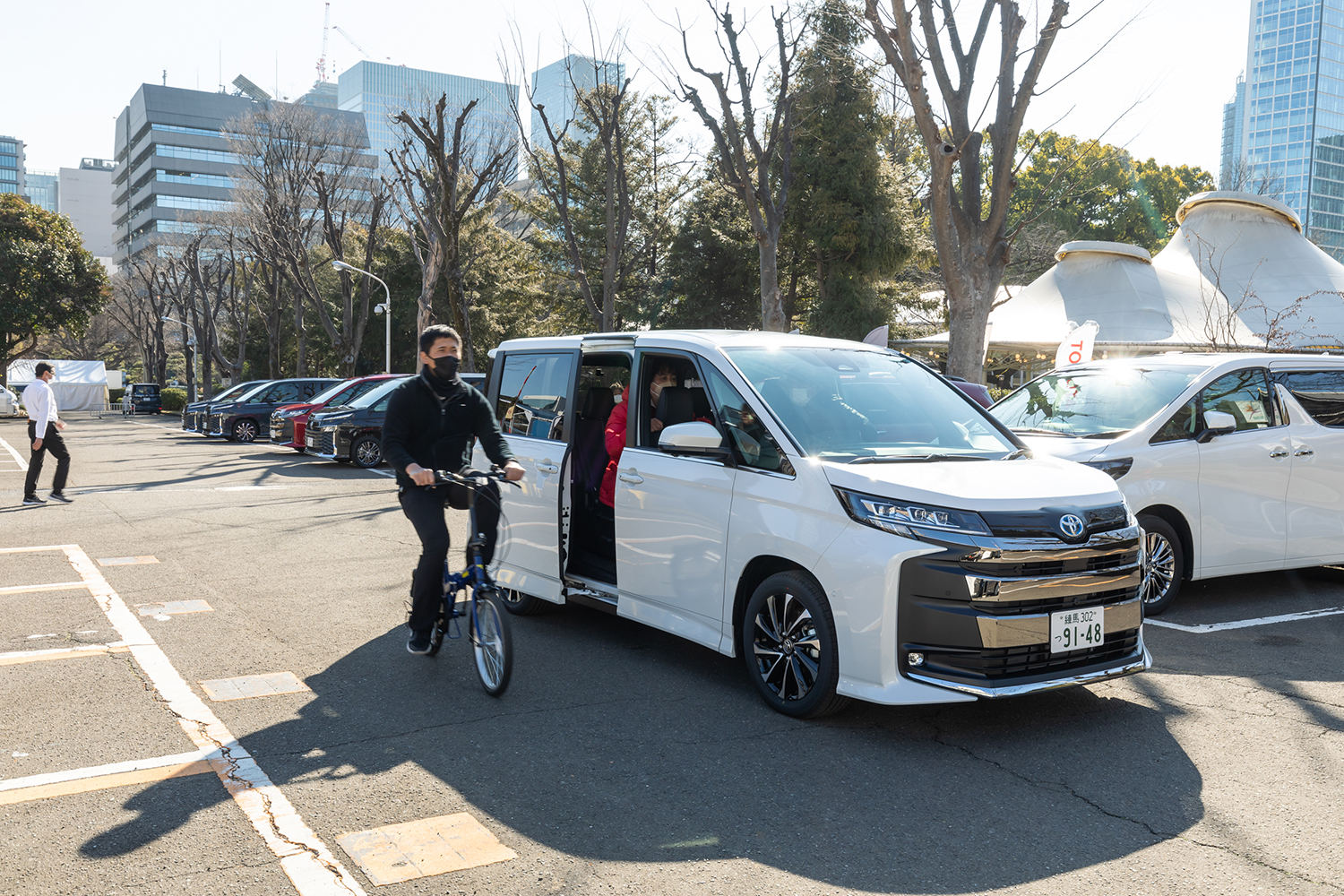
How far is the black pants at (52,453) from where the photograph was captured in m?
13.2

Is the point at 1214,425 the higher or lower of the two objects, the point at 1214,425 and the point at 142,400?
the higher

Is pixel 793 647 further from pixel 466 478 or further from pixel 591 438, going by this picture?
pixel 591 438

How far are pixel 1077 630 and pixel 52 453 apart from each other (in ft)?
44.1

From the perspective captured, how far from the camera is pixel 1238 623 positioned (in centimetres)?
691

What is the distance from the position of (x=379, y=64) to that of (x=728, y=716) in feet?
593

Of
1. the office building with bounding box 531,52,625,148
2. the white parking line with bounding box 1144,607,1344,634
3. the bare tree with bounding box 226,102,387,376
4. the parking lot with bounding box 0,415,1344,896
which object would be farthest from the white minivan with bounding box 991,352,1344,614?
the bare tree with bounding box 226,102,387,376

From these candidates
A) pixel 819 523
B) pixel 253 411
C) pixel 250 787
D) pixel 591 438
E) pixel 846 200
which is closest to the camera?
pixel 250 787

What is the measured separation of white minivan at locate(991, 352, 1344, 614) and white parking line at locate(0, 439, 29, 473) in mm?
18231

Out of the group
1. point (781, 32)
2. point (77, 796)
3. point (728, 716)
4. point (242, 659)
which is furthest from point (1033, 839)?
point (781, 32)

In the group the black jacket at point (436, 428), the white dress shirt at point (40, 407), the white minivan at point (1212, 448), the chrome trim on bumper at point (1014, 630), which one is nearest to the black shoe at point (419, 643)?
the black jacket at point (436, 428)

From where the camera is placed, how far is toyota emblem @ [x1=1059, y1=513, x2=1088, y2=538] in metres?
4.40

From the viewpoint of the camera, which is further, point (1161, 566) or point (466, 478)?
point (1161, 566)

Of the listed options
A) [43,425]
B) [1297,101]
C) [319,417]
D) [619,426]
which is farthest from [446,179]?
[1297,101]

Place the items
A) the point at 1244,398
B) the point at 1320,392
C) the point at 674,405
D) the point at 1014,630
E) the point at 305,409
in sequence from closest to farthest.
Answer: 1. the point at 1014,630
2. the point at 674,405
3. the point at 1244,398
4. the point at 1320,392
5. the point at 305,409
